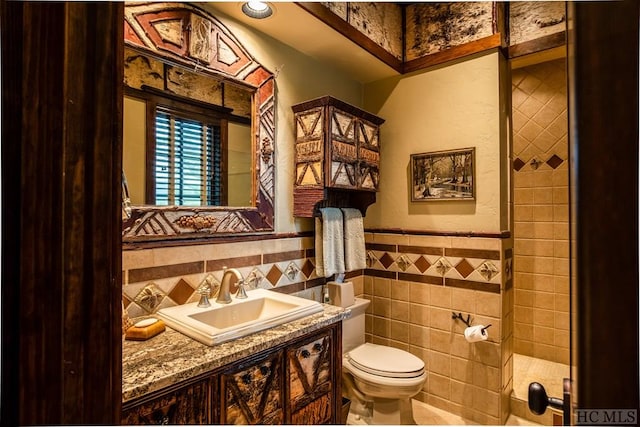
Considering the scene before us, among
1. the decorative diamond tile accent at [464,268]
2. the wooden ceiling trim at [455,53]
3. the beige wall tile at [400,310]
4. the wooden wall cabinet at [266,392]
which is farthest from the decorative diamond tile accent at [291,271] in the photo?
the wooden ceiling trim at [455,53]

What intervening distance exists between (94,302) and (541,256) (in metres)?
3.13

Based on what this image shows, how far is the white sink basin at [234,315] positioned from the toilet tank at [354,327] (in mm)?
657

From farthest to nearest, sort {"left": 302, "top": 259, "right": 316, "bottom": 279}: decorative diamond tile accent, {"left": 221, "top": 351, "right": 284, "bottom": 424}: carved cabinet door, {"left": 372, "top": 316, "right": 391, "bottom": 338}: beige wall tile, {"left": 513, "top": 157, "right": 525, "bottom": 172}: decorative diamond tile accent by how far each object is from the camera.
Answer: {"left": 513, "top": 157, "right": 525, "bottom": 172}: decorative diamond tile accent < {"left": 372, "top": 316, "right": 391, "bottom": 338}: beige wall tile < {"left": 302, "top": 259, "right": 316, "bottom": 279}: decorative diamond tile accent < {"left": 221, "top": 351, "right": 284, "bottom": 424}: carved cabinet door

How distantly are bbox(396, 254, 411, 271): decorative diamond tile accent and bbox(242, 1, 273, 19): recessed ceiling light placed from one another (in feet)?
5.80

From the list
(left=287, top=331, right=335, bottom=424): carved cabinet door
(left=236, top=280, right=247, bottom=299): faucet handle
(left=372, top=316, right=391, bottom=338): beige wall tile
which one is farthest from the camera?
(left=372, top=316, right=391, bottom=338): beige wall tile

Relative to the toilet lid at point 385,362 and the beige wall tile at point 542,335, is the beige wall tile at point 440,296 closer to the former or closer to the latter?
the toilet lid at point 385,362

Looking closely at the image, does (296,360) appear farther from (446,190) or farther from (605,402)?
(446,190)

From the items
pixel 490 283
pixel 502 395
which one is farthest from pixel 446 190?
pixel 502 395

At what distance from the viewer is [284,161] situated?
1983 millimetres

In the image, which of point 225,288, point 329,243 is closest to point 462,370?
point 329,243

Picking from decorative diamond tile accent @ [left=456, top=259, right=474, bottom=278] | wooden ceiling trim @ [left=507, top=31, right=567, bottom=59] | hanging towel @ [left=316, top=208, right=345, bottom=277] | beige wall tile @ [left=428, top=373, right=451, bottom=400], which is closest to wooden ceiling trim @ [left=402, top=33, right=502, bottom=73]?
wooden ceiling trim @ [left=507, top=31, right=567, bottom=59]

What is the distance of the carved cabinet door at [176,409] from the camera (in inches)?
34.7

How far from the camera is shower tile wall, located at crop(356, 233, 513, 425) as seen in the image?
2.02 metres

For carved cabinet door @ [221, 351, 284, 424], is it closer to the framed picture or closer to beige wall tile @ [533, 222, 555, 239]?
the framed picture
